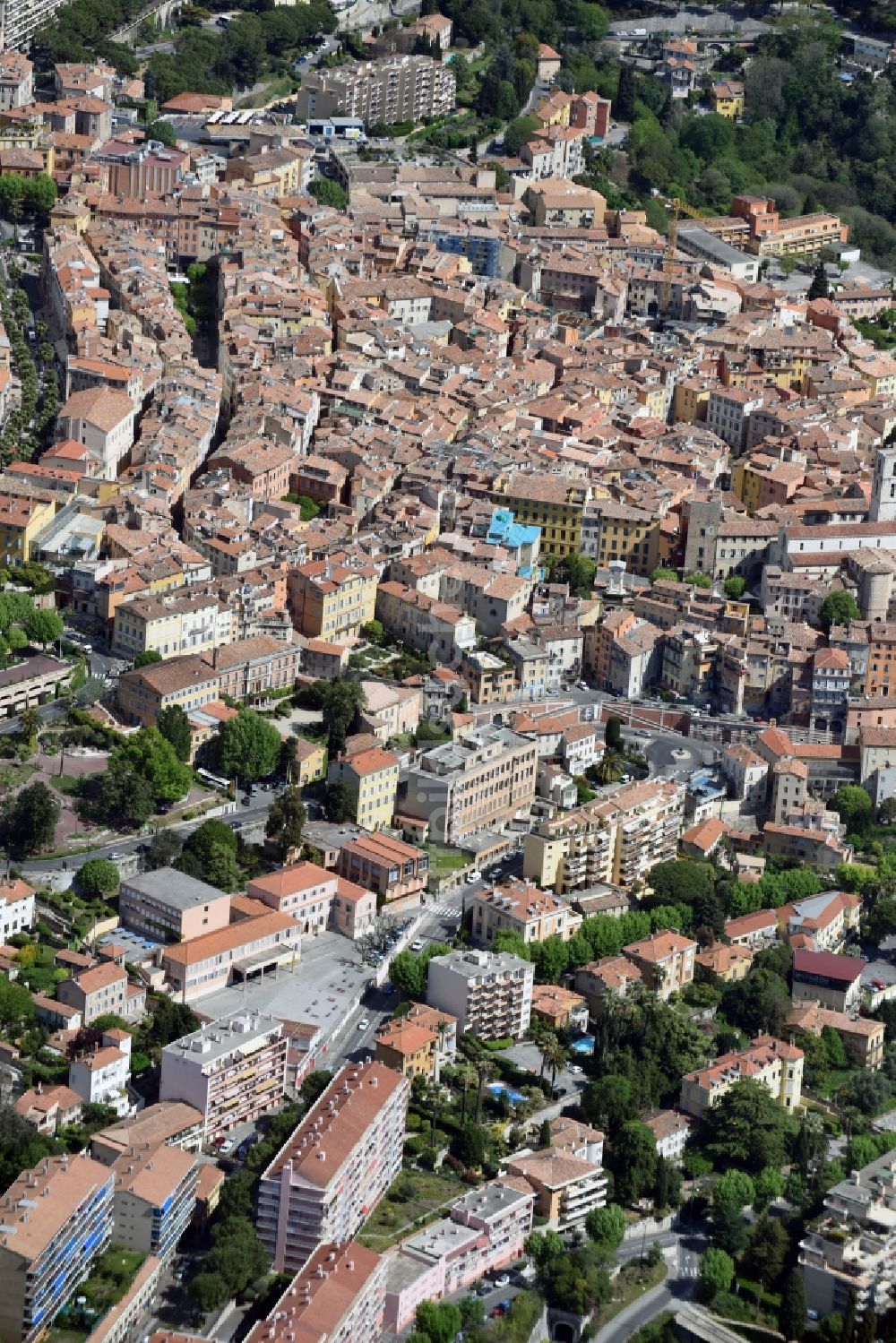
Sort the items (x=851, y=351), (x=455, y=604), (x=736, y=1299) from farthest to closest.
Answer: (x=851, y=351) → (x=455, y=604) → (x=736, y=1299)

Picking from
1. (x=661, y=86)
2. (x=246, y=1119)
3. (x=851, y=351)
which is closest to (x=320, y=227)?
(x=851, y=351)

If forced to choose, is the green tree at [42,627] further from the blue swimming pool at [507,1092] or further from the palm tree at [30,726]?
the blue swimming pool at [507,1092]

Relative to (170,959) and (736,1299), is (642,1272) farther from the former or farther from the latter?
(170,959)

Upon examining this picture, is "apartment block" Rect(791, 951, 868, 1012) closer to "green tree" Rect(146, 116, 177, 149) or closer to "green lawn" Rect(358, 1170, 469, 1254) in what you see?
"green lawn" Rect(358, 1170, 469, 1254)

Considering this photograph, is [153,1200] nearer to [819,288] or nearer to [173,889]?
[173,889]

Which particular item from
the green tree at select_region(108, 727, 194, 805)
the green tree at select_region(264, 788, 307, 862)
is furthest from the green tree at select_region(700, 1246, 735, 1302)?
the green tree at select_region(108, 727, 194, 805)

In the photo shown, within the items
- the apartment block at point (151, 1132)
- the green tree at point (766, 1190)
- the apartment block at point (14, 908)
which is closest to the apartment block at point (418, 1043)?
the apartment block at point (151, 1132)

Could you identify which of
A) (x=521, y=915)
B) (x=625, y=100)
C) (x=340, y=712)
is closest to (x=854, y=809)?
(x=521, y=915)
